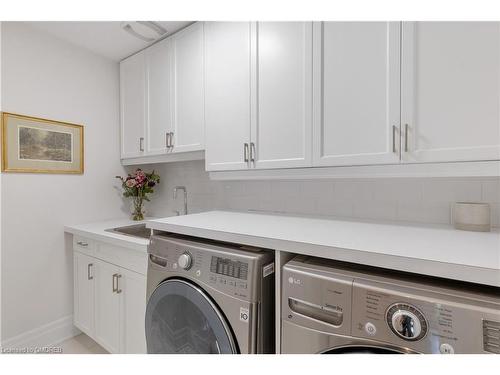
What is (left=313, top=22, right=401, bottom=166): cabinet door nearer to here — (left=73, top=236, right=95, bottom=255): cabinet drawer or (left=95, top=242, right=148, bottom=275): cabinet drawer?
(left=95, top=242, right=148, bottom=275): cabinet drawer

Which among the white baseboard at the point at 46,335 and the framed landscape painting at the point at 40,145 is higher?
the framed landscape painting at the point at 40,145

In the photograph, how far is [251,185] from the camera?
1.99m

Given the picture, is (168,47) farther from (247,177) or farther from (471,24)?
(471,24)

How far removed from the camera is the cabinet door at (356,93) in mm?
1129

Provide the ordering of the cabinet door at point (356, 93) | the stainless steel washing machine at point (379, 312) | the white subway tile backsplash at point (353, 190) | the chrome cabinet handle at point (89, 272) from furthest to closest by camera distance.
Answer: the chrome cabinet handle at point (89, 272) → the white subway tile backsplash at point (353, 190) → the cabinet door at point (356, 93) → the stainless steel washing machine at point (379, 312)

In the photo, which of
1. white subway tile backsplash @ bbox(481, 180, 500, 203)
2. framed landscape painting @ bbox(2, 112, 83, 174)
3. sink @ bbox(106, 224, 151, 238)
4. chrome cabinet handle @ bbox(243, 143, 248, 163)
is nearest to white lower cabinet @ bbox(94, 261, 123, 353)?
sink @ bbox(106, 224, 151, 238)

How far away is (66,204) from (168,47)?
59.4 inches

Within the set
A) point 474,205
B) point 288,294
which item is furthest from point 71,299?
point 474,205

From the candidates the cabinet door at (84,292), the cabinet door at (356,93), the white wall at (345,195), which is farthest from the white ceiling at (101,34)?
the cabinet door at (84,292)

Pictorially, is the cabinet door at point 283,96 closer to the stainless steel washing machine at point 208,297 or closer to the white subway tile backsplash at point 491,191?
the stainless steel washing machine at point 208,297

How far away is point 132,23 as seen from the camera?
182 centimetres

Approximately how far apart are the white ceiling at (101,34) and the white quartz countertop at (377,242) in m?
1.53

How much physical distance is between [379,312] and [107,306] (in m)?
1.79

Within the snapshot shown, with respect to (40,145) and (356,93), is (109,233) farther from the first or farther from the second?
(356,93)
